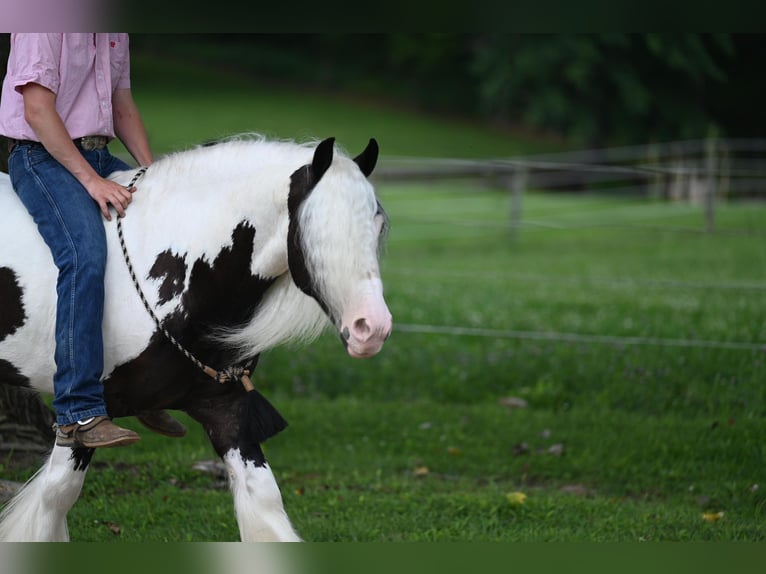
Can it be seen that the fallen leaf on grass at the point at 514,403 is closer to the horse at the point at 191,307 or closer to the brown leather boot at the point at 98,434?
the horse at the point at 191,307

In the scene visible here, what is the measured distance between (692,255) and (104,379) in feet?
41.8

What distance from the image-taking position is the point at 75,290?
3393 mm

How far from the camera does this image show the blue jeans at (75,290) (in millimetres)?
3395

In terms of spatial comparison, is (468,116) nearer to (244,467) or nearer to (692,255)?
(692,255)

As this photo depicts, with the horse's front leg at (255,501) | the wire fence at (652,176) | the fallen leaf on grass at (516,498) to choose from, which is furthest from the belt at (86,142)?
the wire fence at (652,176)

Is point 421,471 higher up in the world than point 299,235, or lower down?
lower down

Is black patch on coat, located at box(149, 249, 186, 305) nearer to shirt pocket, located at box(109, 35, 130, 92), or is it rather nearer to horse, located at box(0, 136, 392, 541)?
horse, located at box(0, 136, 392, 541)

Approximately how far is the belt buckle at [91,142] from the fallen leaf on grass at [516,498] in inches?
104

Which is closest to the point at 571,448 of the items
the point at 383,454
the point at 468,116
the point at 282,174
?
the point at 383,454

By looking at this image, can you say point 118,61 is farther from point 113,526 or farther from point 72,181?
point 113,526

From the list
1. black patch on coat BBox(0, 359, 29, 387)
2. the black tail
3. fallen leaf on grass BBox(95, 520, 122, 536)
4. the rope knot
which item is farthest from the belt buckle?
fallen leaf on grass BBox(95, 520, 122, 536)

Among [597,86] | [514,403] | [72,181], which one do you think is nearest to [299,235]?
[72,181]

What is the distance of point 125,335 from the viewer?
3.53 meters

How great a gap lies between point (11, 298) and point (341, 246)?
1.24m
